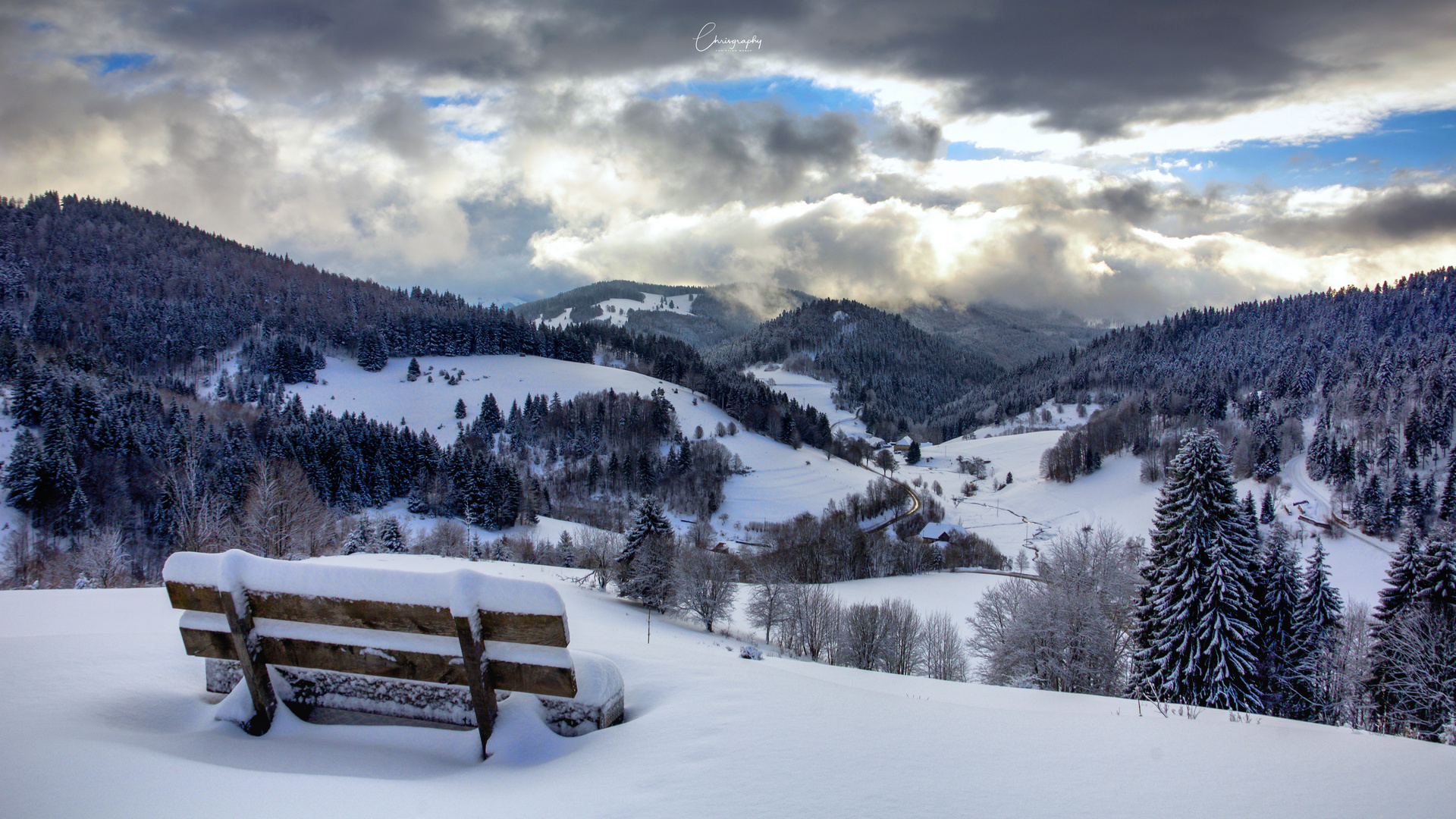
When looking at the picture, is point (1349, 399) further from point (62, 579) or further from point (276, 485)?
point (62, 579)

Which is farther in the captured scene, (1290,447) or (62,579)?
(1290,447)

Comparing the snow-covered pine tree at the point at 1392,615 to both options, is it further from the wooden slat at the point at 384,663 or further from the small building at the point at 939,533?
the small building at the point at 939,533

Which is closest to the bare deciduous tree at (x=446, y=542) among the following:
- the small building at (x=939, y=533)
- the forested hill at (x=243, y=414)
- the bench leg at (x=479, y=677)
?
the forested hill at (x=243, y=414)

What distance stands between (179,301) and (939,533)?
543 feet

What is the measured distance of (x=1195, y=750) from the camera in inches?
215

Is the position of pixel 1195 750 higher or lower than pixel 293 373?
lower

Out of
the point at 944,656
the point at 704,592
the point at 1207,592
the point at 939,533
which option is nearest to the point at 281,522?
the point at 704,592

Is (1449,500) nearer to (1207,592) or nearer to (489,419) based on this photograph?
(1207,592)

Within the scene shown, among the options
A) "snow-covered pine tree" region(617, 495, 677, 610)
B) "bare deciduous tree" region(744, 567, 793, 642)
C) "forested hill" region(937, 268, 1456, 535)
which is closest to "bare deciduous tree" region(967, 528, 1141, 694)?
"bare deciduous tree" region(744, 567, 793, 642)

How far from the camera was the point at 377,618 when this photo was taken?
4.97 meters

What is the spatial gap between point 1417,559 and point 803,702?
31.1 m

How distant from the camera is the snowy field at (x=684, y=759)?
12.6 ft

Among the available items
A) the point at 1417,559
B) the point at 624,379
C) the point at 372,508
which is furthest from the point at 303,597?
the point at 624,379

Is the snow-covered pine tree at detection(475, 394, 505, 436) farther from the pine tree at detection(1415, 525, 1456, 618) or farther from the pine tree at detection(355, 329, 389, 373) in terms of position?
the pine tree at detection(1415, 525, 1456, 618)
